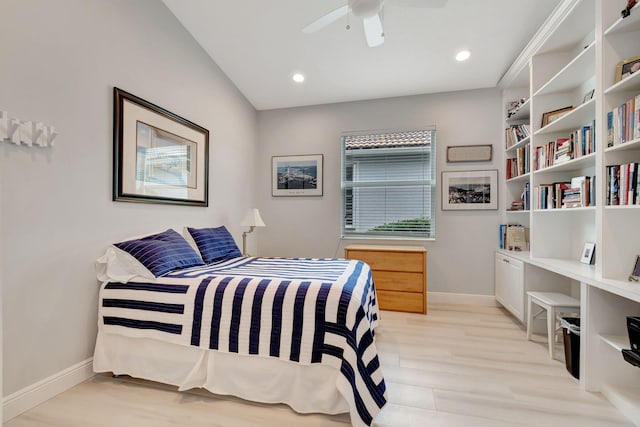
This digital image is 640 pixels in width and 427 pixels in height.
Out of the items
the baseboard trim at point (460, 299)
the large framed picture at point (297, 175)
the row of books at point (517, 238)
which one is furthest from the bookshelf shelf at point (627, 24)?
the large framed picture at point (297, 175)

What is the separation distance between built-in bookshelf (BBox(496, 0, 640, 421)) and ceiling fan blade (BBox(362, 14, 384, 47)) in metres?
1.32

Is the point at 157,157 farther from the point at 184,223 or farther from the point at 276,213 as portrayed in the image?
the point at 276,213

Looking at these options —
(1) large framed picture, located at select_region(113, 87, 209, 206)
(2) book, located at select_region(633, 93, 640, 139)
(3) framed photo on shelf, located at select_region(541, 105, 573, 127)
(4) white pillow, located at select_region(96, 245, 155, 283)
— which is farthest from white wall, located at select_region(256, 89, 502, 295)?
(4) white pillow, located at select_region(96, 245, 155, 283)

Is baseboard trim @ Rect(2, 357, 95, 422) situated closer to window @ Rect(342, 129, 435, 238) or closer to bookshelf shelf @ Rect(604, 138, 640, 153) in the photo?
window @ Rect(342, 129, 435, 238)

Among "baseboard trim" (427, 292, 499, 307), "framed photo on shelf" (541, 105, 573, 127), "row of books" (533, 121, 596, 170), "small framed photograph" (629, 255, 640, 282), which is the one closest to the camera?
"small framed photograph" (629, 255, 640, 282)

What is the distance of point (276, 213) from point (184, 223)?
149 centimetres

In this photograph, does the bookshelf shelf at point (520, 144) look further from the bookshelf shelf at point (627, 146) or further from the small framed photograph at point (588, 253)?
the bookshelf shelf at point (627, 146)

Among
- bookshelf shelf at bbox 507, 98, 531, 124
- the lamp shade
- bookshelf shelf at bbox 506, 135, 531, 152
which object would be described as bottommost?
the lamp shade

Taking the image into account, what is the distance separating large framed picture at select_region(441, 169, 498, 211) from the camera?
3.46 metres

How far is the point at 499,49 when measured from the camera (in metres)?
2.87

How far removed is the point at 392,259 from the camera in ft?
10.8

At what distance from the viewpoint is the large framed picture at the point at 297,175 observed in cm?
401

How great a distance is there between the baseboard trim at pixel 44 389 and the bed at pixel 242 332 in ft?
0.33

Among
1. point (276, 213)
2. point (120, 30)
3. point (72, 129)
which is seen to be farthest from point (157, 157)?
point (276, 213)
